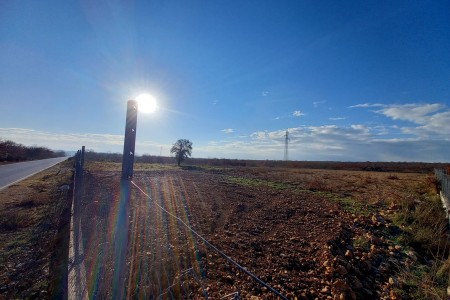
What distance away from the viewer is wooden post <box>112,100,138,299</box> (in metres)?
3.30

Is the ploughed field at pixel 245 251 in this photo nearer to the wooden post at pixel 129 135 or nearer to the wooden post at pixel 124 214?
the wooden post at pixel 124 214

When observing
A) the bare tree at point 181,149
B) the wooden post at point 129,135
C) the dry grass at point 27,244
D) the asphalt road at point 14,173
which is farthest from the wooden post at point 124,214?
the bare tree at point 181,149

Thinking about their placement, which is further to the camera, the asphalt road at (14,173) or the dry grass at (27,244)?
the asphalt road at (14,173)

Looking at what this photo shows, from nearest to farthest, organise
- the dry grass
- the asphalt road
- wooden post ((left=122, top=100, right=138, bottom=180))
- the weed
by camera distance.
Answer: the dry grass, the weed, wooden post ((left=122, top=100, right=138, bottom=180)), the asphalt road

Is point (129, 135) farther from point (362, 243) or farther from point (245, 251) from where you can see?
point (362, 243)

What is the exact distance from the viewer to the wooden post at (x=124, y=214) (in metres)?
3.30

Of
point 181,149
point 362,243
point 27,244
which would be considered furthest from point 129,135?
point 181,149

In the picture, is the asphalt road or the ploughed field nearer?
the ploughed field

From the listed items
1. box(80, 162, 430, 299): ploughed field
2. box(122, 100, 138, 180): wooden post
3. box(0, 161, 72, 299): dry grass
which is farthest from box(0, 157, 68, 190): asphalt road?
box(122, 100, 138, 180): wooden post

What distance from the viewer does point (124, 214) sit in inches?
221

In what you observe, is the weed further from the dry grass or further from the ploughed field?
the dry grass

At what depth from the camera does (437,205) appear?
31.0 feet

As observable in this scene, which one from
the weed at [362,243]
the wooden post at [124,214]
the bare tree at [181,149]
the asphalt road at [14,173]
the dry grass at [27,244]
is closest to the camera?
the wooden post at [124,214]

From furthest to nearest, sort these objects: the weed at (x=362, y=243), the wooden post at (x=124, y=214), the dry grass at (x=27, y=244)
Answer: the weed at (x=362, y=243)
the dry grass at (x=27, y=244)
the wooden post at (x=124, y=214)
